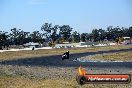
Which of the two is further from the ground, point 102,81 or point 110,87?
point 102,81

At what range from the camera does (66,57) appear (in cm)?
5119

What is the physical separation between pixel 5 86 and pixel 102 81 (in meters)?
9.01

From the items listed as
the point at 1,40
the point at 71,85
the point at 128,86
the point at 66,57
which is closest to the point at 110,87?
the point at 128,86

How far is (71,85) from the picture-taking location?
1831cm

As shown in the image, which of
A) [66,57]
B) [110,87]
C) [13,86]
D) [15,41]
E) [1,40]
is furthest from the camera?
[15,41]

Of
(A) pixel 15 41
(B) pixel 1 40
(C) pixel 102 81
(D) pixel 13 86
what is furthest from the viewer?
(A) pixel 15 41

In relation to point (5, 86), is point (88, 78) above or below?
above

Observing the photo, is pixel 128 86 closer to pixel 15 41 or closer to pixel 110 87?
pixel 110 87

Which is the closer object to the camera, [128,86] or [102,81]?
[102,81]

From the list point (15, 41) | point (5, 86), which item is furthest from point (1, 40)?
point (5, 86)

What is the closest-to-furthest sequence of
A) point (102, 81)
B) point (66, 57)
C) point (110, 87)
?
point (102, 81), point (110, 87), point (66, 57)

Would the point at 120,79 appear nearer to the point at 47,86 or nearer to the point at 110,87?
the point at 110,87

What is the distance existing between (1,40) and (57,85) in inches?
5575

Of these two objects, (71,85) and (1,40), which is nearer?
(71,85)
